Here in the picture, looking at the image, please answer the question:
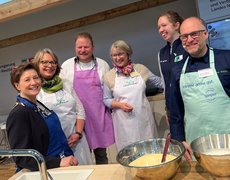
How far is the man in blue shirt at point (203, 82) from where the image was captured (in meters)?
1.47

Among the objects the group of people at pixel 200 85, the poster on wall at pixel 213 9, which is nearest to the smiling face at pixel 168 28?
the group of people at pixel 200 85

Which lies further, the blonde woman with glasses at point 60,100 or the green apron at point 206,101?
the blonde woman with glasses at point 60,100

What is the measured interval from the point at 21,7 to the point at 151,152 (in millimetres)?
2056

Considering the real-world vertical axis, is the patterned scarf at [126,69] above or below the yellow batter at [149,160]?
above

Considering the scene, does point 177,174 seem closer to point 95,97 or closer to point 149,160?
point 149,160

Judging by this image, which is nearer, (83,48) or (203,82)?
(203,82)

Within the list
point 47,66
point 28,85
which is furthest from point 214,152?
point 47,66

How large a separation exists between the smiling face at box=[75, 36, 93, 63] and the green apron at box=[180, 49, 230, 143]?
954 millimetres

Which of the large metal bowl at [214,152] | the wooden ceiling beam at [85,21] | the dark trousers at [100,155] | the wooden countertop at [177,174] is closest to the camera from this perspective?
the large metal bowl at [214,152]

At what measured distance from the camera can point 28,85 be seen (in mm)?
1537

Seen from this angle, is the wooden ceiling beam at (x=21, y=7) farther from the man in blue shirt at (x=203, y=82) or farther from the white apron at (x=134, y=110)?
the man in blue shirt at (x=203, y=82)

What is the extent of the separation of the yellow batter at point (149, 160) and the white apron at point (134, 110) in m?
1.07

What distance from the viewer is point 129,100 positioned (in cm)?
226

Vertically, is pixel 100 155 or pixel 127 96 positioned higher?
pixel 127 96
